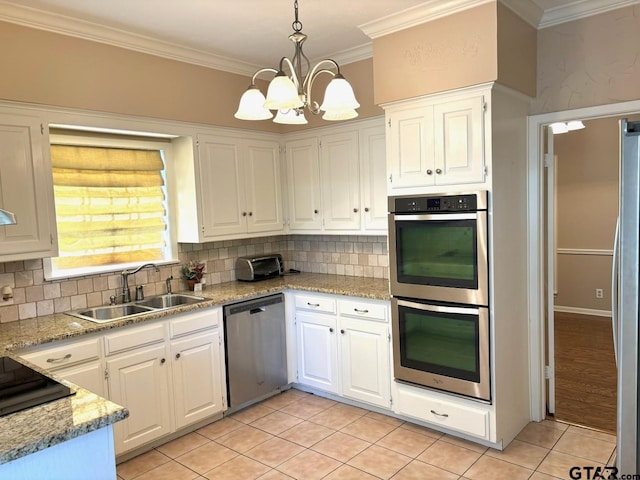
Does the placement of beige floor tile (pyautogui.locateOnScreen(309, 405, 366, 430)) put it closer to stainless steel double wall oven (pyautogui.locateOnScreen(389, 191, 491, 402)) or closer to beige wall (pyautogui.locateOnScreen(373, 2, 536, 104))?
stainless steel double wall oven (pyautogui.locateOnScreen(389, 191, 491, 402))

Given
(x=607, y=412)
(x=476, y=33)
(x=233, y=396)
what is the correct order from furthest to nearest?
1. (x=233, y=396)
2. (x=607, y=412)
3. (x=476, y=33)

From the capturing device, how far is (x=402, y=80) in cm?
312

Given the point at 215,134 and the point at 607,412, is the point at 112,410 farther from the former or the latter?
the point at 607,412

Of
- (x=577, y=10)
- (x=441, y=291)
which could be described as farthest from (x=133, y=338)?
(x=577, y=10)

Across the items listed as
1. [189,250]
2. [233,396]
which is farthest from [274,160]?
[233,396]

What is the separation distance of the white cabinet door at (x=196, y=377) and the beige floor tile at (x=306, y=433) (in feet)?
1.91

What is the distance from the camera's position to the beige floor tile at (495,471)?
2.69 m

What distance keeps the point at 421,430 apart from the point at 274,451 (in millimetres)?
1022

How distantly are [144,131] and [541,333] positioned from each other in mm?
3175

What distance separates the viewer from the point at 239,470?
2.89 m

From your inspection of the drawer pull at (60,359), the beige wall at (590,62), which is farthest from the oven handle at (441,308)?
the drawer pull at (60,359)

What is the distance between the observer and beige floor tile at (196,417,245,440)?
3358mm

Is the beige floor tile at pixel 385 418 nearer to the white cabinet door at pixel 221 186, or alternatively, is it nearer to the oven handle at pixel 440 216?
the oven handle at pixel 440 216

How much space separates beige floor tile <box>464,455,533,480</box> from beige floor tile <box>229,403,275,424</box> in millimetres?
1581
